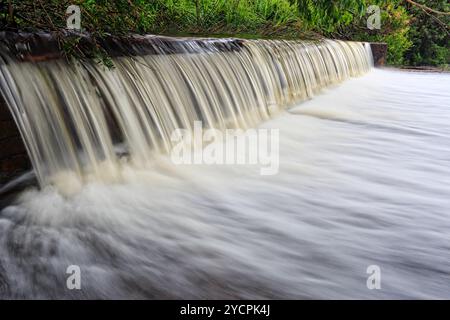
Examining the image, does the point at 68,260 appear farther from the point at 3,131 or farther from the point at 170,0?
the point at 170,0

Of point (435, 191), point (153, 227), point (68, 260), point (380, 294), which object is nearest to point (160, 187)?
point (153, 227)

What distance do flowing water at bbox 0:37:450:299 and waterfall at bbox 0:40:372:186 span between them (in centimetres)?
3

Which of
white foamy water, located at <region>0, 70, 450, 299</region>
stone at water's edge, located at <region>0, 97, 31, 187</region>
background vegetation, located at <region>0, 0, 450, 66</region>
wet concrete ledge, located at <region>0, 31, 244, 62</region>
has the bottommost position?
white foamy water, located at <region>0, 70, 450, 299</region>

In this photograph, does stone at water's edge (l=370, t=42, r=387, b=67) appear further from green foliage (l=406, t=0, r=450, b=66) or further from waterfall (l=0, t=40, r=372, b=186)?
waterfall (l=0, t=40, r=372, b=186)

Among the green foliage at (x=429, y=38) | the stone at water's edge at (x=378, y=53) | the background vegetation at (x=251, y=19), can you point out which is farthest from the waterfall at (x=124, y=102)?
the green foliage at (x=429, y=38)

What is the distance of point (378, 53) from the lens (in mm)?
11805

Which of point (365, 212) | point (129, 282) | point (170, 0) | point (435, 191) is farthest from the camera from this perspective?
point (170, 0)

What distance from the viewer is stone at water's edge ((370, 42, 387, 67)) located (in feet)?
38.5

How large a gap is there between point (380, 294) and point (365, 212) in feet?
3.20

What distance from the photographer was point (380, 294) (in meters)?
2.18

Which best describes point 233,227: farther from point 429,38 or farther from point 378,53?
point 429,38

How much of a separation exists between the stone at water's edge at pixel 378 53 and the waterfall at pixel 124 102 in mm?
6799

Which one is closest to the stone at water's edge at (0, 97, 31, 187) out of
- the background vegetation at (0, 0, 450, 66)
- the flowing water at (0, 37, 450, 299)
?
the flowing water at (0, 37, 450, 299)

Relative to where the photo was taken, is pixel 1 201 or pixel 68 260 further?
pixel 1 201
